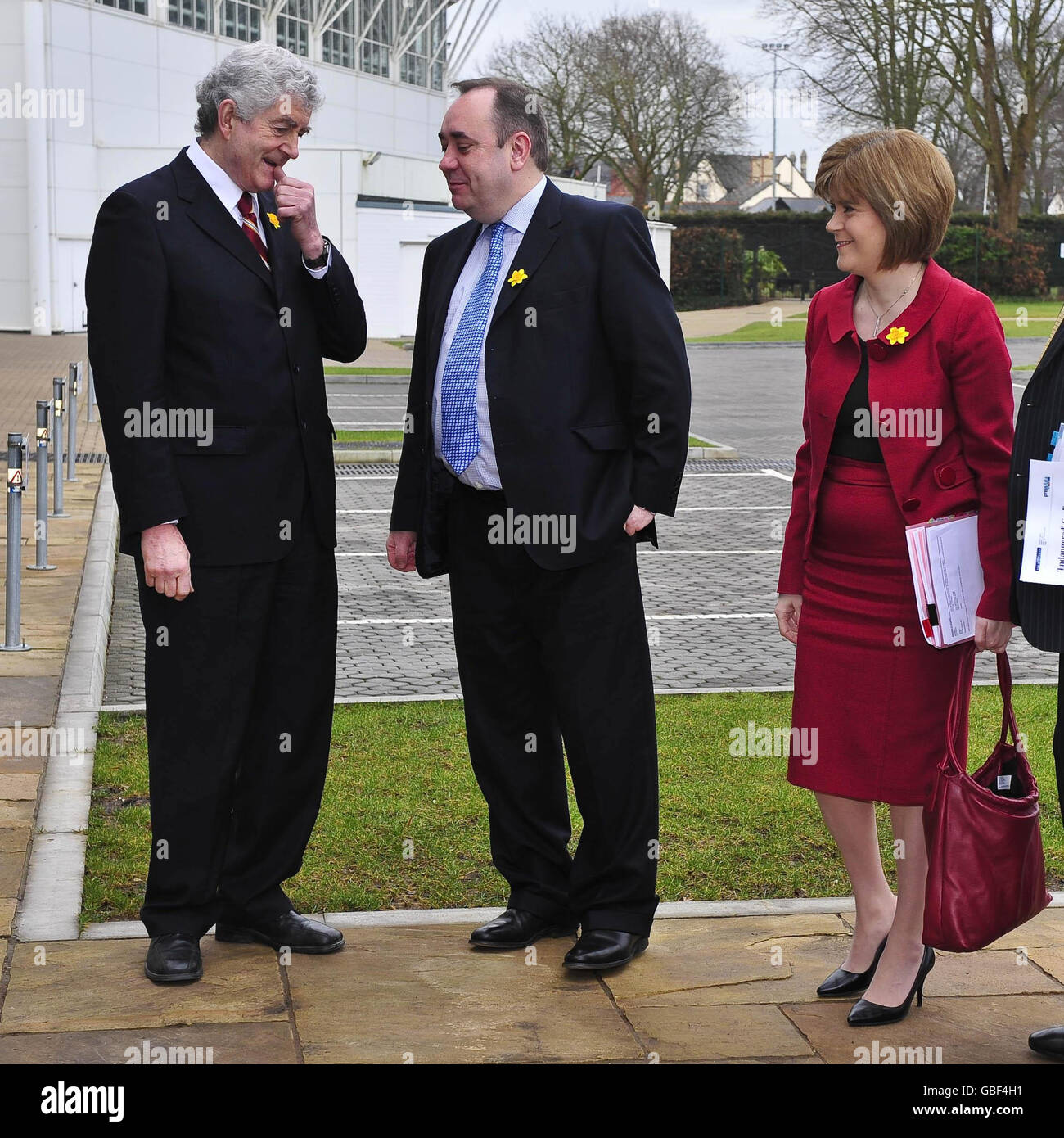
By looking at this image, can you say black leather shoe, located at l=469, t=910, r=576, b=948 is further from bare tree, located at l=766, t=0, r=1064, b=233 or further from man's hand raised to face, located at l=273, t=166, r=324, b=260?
bare tree, located at l=766, t=0, r=1064, b=233

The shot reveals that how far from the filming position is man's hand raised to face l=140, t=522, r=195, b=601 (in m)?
3.93

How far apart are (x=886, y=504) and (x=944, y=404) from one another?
263mm

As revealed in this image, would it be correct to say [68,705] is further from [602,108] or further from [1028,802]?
[602,108]

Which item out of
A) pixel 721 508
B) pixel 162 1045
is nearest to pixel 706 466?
pixel 721 508

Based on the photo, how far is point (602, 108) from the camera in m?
59.2

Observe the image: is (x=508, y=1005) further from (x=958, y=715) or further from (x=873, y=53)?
(x=873, y=53)

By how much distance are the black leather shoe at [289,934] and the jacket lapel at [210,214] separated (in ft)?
5.64

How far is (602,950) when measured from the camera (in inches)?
161

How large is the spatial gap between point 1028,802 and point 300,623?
6.24 feet

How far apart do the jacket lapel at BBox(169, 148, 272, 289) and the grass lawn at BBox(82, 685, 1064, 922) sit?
192 centimetres

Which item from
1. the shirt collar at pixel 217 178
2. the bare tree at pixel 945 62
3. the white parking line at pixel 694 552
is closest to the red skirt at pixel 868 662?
the shirt collar at pixel 217 178

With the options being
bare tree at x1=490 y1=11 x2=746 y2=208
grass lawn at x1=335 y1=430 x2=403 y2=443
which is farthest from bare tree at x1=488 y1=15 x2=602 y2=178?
grass lawn at x1=335 y1=430 x2=403 y2=443

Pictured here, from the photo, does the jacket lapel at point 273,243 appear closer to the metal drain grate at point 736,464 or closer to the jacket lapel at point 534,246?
the jacket lapel at point 534,246
